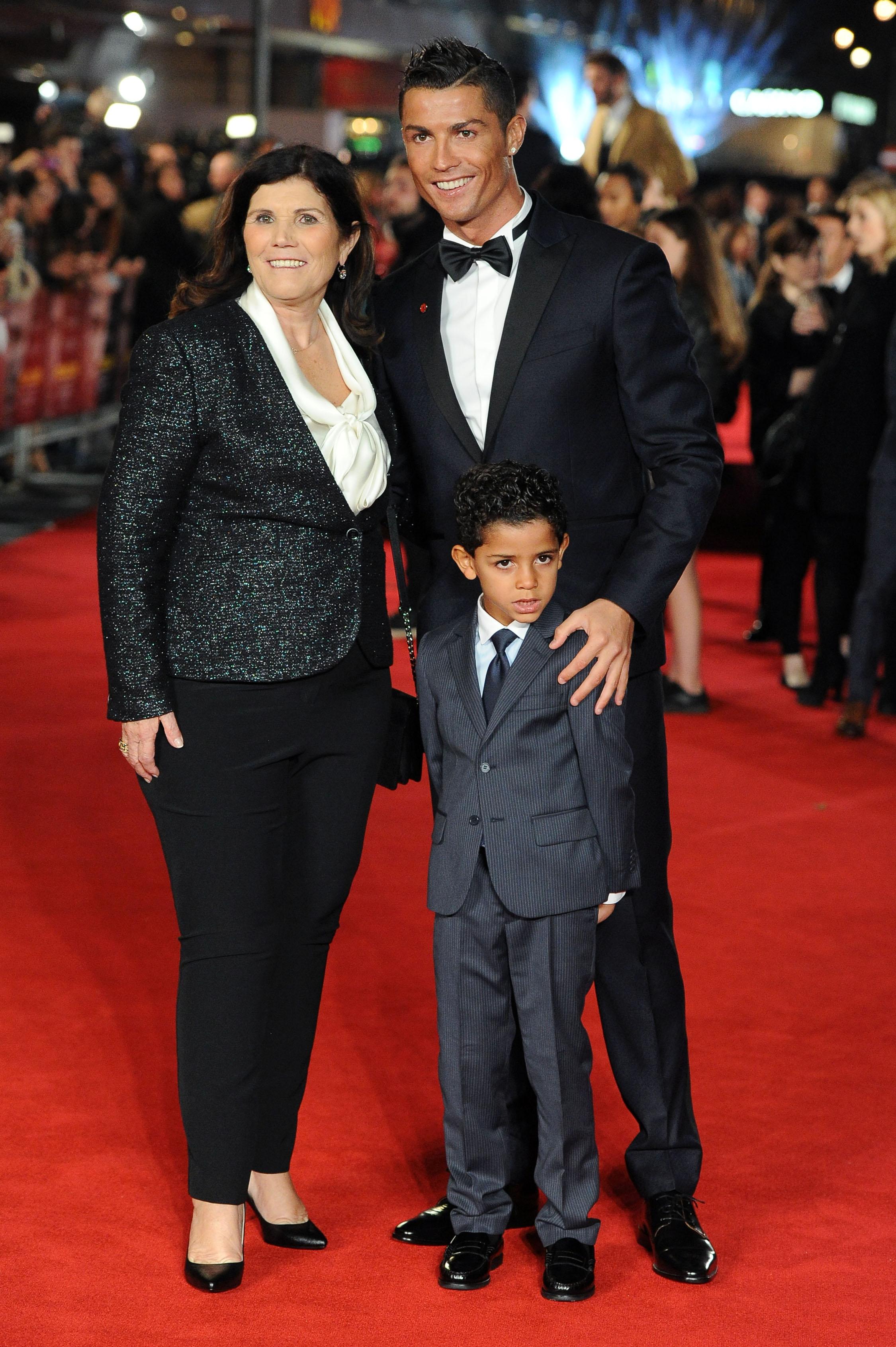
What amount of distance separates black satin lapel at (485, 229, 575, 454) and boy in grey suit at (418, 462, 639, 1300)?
169mm

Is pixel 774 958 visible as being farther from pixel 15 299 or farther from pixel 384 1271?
pixel 15 299

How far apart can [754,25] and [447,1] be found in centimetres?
1000

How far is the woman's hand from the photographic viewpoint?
8.07 feet

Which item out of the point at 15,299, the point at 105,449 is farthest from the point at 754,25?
the point at 15,299

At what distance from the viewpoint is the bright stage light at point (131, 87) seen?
29.6 m

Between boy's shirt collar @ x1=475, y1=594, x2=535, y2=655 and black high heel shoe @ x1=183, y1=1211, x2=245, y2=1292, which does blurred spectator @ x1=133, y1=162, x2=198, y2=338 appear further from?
black high heel shoe @ x1=183, y1=1211, x2=245, y2=1292

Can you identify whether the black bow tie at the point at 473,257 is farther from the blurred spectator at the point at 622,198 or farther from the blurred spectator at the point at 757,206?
the blurred spectator at the point at 757,206

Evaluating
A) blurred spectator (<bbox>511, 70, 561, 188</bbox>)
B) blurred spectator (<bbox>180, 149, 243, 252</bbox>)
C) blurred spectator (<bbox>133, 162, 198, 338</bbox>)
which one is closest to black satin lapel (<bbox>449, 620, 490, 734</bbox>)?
blurred spectator (<bbox>511, 70, 561, 188</bbox>)

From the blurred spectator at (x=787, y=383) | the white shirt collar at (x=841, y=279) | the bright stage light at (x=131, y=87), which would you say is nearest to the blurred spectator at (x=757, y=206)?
the white shirt collar at (x=841, y=279)

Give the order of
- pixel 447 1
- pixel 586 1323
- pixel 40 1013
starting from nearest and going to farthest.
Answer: pixel 586 1323 < pixel 40 1013 < pixel 447 1

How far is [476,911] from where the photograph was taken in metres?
2.51

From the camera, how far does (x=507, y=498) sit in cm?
237

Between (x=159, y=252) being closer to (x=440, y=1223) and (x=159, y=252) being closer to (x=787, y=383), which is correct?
(x=787, y=383)

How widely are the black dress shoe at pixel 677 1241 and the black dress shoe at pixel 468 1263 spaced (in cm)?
27
